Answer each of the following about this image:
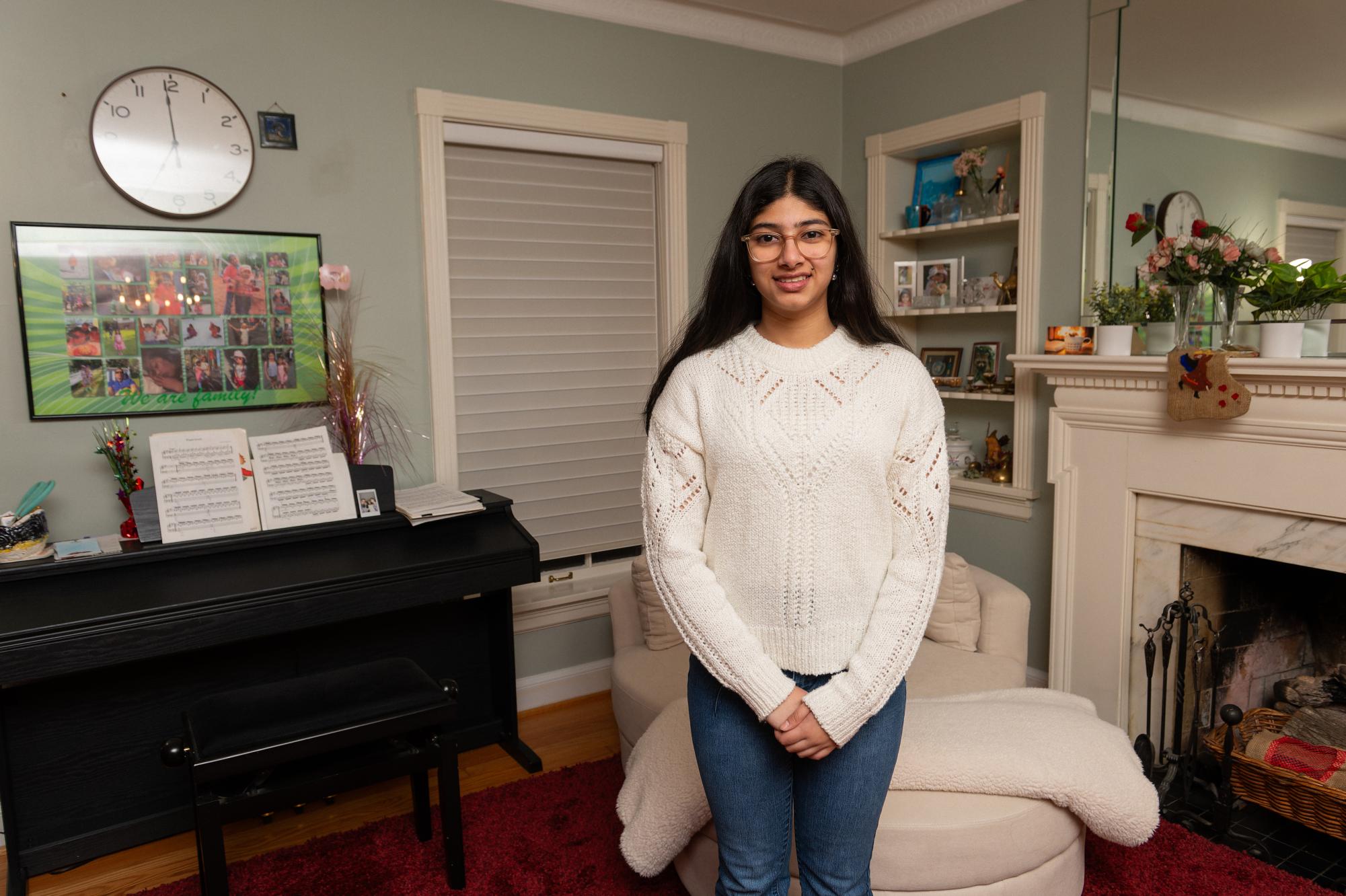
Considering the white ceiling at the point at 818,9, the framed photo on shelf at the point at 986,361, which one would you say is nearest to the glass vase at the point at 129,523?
the white ceiling at the point at 818,9

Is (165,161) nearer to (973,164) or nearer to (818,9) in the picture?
(818,9)

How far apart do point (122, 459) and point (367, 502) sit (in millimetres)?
651

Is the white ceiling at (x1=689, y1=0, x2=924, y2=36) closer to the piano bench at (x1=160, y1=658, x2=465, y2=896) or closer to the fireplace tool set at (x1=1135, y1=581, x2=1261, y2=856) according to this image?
the fireplace tool set at (x1=1135, y1=581, x2=1261, y2=856)

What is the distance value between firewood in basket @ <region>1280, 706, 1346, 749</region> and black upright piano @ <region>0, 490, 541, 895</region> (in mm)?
2214

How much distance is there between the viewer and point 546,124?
3258mm

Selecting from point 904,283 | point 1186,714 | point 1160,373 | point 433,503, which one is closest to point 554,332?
point 433,503

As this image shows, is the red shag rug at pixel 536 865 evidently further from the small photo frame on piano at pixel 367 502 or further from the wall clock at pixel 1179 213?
the wall clock at pixel 1179 213

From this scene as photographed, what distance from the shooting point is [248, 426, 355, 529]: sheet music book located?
8.59ft

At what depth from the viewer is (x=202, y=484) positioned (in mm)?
2531

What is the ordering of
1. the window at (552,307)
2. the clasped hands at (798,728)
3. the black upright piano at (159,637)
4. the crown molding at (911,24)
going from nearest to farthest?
the clasped hands at (798,728) → the black upright piano at (159,637) → the window at (552,307) → the crown molding at (911,24)

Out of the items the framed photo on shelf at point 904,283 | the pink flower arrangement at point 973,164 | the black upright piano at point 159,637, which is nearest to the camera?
the black upright piano at point 159,637

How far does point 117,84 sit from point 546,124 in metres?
1.30

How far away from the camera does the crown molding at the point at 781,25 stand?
336cm

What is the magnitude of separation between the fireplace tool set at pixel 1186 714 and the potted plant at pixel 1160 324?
2.35ft
